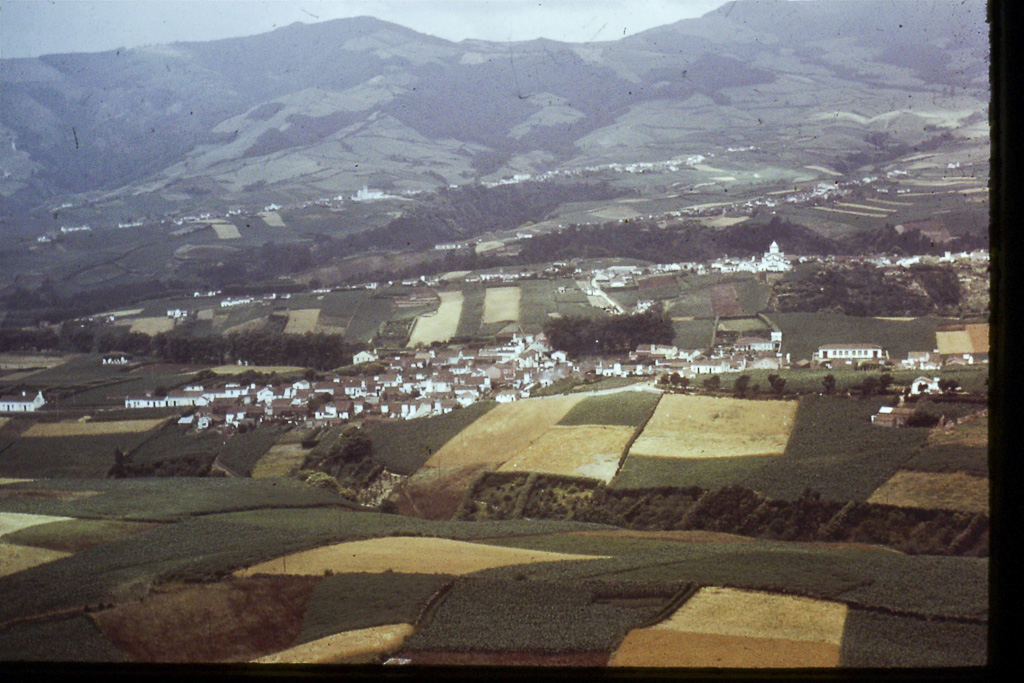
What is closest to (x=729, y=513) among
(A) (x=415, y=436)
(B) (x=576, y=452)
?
(B) (x=576, y=452)

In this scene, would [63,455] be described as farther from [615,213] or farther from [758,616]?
[758,616]

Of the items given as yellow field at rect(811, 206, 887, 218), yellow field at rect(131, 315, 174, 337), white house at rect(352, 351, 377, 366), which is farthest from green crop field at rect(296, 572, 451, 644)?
yellow field at rect(811, 206, 887, 218)

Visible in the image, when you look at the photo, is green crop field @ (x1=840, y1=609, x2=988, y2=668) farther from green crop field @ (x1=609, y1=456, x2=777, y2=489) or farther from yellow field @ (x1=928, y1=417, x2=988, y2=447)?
yellow field @ (x1=928, y1=417, x2=988, y2=447)

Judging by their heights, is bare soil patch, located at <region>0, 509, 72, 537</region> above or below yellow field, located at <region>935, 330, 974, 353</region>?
below

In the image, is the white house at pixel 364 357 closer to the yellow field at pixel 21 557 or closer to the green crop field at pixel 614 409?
the green crop field at pixel 614 409

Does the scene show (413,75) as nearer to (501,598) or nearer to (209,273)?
(209,273)

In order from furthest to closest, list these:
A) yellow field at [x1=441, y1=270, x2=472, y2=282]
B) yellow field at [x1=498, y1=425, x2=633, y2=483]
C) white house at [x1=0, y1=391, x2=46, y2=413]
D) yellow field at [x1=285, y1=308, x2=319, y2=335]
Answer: yellow field at [x1=441, y1=270, x2=472, y2=282] < yellow field at [x1=285, y1=308, x2=319, y2=335] < white house at [x1=0, y1=391, x2=46, y2=413] < yellow field at [x1=498, y1=425, x2=633, y2=483]

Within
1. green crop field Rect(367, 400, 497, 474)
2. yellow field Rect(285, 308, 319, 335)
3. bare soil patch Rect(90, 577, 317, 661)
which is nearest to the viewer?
bare soil patch Rect(90, 577, 317, 661)

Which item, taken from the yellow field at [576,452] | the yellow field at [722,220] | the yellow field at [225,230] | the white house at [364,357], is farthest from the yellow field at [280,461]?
the yellow field at [722,220]
